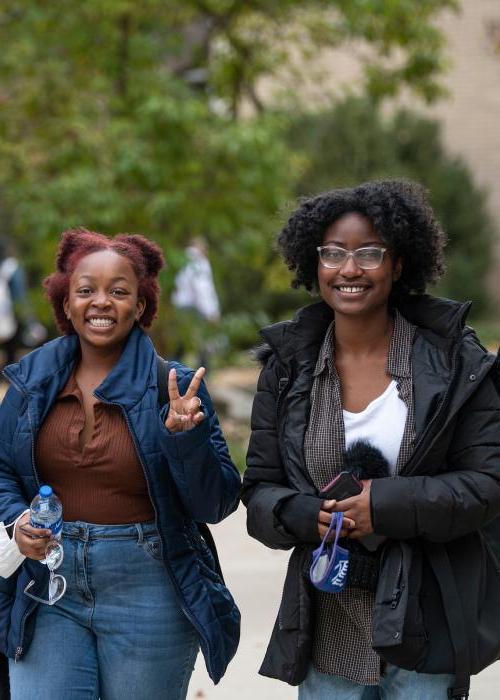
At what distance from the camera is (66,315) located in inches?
143

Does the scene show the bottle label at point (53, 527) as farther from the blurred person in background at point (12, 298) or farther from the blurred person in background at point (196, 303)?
the blurred person in background at point (12, 298)

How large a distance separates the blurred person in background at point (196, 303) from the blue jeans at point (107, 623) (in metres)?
6.55

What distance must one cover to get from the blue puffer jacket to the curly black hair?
492mm

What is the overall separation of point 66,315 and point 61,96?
6724 mm

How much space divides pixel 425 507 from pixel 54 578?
3.39 feet

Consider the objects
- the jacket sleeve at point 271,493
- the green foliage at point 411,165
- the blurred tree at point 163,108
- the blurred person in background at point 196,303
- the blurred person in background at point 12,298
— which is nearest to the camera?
the jacket sleeve at point 271,493

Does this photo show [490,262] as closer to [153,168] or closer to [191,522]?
[153,168]

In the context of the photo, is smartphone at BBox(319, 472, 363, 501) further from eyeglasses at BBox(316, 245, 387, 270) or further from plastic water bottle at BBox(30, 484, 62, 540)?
plastic water bottle at BBox(30, 484, 62, 540)

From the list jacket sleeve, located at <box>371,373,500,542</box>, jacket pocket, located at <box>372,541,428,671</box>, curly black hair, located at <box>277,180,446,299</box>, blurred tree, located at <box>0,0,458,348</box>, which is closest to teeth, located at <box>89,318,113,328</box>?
curly black hair, located at <box>277,180,446,299</box>

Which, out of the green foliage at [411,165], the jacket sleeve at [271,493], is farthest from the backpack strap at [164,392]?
the green foliage at [411,165]

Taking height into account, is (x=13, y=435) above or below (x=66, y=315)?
below

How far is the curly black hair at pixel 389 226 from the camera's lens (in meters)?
3.33

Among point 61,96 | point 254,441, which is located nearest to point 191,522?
point 254,441

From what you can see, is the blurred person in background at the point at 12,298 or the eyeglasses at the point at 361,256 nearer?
the eyeglasses at the point at 361,256
